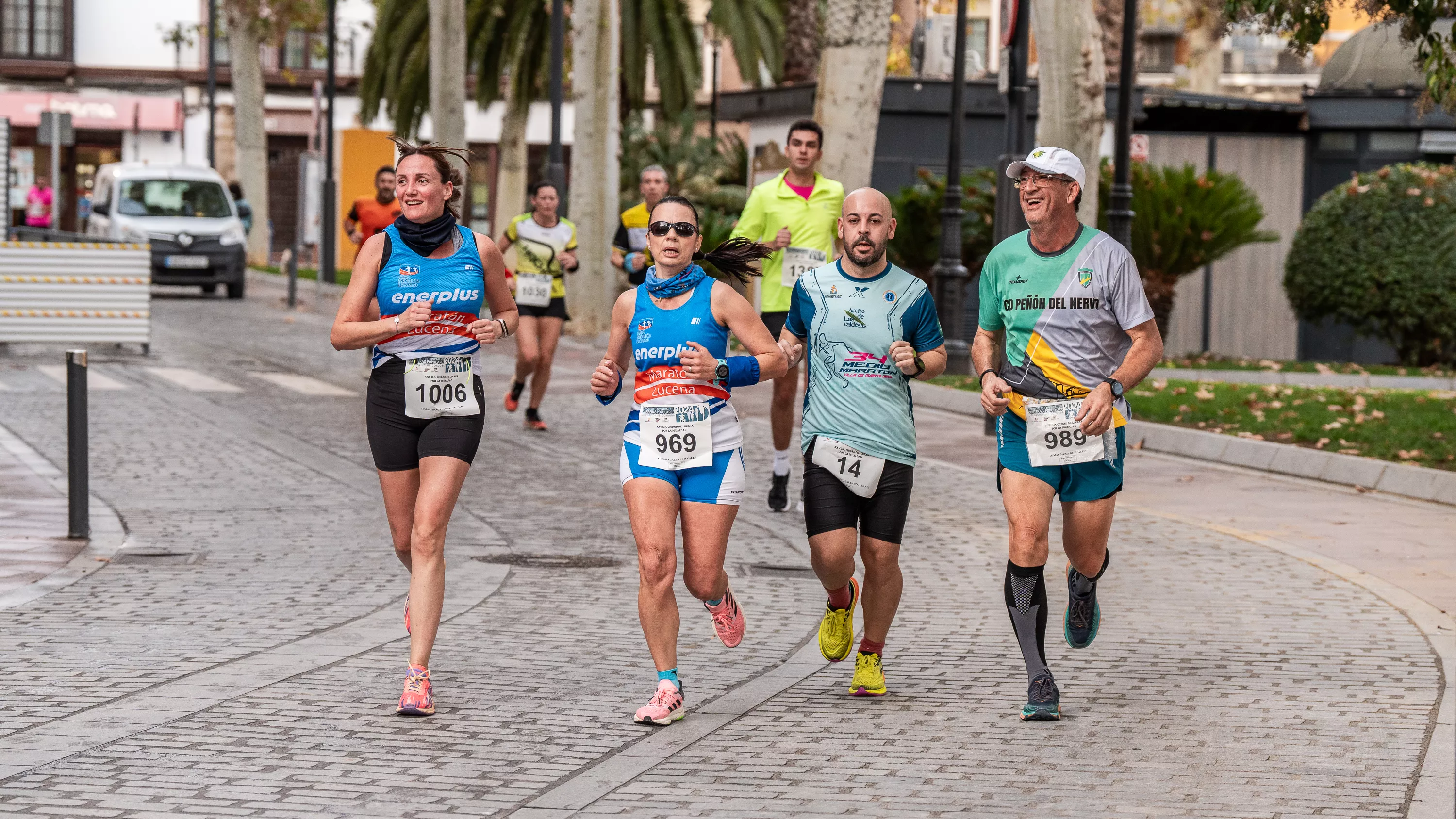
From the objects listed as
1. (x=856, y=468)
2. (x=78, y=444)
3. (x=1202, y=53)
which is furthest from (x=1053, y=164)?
(x=1202, y=53)

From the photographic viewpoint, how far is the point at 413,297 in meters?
6.57

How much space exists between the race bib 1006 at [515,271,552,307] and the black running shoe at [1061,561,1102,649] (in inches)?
330

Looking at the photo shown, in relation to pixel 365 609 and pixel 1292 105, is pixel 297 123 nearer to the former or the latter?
pixel 1292 105

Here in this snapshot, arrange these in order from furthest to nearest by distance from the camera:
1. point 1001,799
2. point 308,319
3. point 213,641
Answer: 1. point 308,319
2. point 213,641
3. point 1001,799

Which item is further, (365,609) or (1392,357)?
(1392,357)

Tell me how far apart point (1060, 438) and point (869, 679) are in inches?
41.6

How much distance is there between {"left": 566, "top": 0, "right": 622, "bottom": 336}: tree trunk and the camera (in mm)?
25531

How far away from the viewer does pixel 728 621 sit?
6.62m

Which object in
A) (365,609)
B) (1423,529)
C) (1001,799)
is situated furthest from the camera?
(1423,529)

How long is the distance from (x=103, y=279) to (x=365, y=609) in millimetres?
13321

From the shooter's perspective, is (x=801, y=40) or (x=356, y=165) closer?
(x=801, y=40)

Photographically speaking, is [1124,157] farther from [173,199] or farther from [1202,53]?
[1202,53]

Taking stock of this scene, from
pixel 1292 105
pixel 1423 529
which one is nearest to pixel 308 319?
pixel 1292 105

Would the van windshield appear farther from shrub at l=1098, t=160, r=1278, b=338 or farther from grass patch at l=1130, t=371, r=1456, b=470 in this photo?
grass patch at l=1130, t=371, r=1456, b=470
